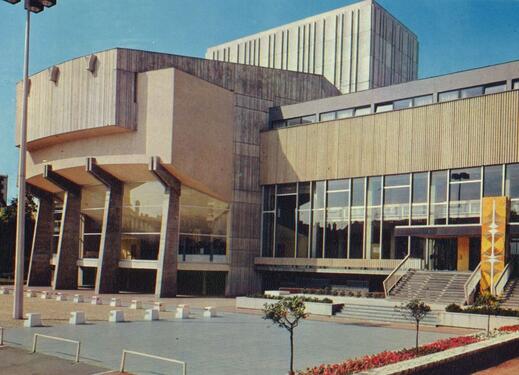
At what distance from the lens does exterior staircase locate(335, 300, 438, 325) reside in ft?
112

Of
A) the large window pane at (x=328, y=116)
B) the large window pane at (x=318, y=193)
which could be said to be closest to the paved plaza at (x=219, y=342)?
the large window pane at (x=318, y=193)

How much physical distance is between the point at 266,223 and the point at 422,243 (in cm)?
1495

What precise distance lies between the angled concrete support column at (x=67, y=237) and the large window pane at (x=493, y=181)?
36.2 meters

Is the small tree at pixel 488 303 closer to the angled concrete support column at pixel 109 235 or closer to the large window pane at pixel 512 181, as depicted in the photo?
the large window pane at pixel 512 181

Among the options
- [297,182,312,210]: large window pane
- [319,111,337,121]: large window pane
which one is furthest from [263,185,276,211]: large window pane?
[319,111,337,121]: large window pane

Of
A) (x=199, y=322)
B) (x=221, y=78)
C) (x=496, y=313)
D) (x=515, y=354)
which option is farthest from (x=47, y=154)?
(x=515, y=354)

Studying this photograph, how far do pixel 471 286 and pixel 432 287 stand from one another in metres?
3.74

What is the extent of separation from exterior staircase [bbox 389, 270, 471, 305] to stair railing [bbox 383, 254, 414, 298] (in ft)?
0.81

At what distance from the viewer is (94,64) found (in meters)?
Result: 50.0

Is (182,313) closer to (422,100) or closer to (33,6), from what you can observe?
(33,6)

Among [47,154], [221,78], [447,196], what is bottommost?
[447,196]

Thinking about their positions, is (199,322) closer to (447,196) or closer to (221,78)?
(447,196)

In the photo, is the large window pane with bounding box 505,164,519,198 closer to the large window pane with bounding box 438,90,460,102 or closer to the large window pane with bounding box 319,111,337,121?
the large window pane with bounding box 438,90,460,102

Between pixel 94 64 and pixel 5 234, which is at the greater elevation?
pixel 94 64
